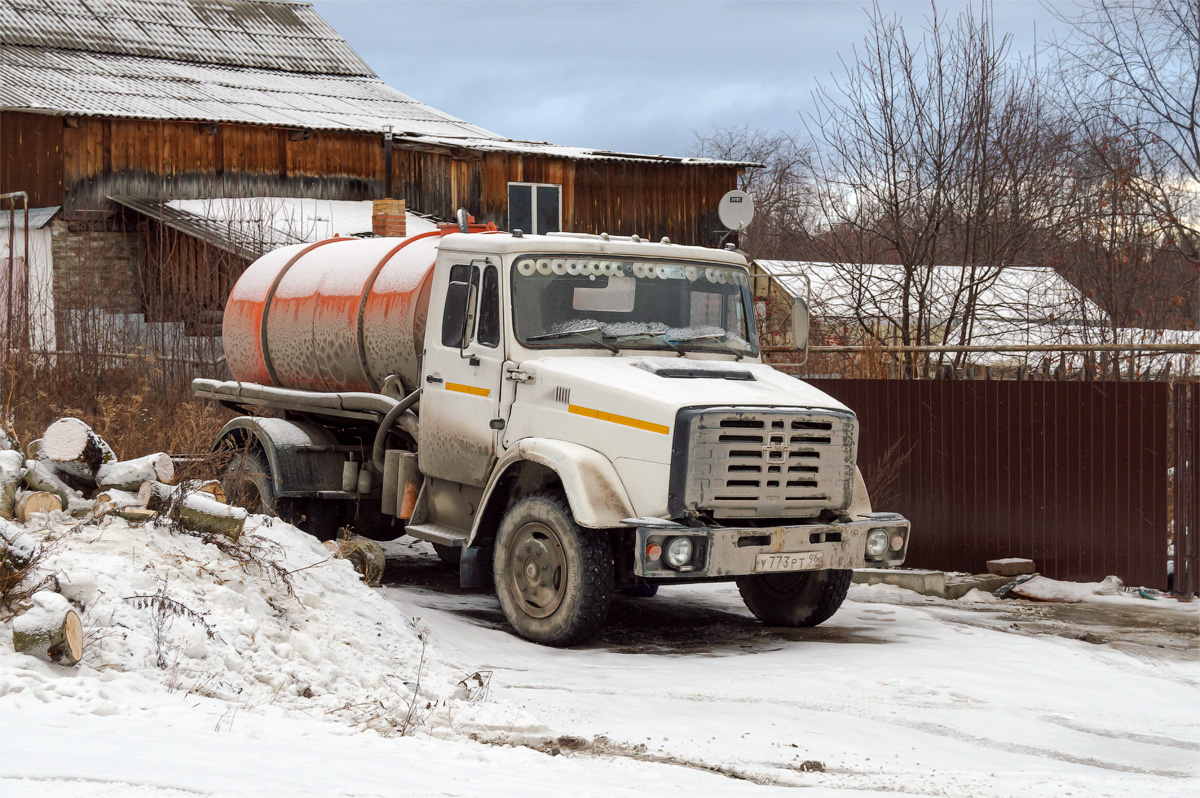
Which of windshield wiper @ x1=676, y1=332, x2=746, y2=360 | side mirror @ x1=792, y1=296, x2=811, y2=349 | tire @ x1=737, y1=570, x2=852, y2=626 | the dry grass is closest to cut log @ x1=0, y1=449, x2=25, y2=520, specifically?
the dry grass

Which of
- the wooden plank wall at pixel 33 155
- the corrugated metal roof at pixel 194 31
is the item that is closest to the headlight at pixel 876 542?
the wooden plank wall at pixel 33 155

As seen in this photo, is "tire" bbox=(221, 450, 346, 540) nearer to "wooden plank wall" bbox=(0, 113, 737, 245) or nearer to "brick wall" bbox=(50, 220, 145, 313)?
"brick wall" bbox=(50, 220, 145, 313)

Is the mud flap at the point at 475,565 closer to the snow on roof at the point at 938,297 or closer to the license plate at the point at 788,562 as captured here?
the license plate at the point at 788,562

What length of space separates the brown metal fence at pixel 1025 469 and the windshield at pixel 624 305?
339 centimetres

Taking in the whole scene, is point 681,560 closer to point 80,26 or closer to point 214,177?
point 214,177

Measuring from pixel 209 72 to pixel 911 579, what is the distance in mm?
28054

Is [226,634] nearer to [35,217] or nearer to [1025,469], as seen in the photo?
[1025,469]

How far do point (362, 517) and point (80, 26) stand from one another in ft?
88.8

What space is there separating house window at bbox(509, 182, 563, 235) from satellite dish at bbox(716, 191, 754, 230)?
53.4 ft

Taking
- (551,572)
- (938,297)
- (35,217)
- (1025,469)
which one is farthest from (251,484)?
(35,217)

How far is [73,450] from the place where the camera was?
26.9 ft

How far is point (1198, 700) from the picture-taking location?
7.50 m

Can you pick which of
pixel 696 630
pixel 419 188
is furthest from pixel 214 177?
pixel 696 630

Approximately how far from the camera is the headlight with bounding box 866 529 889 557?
28.2ft
